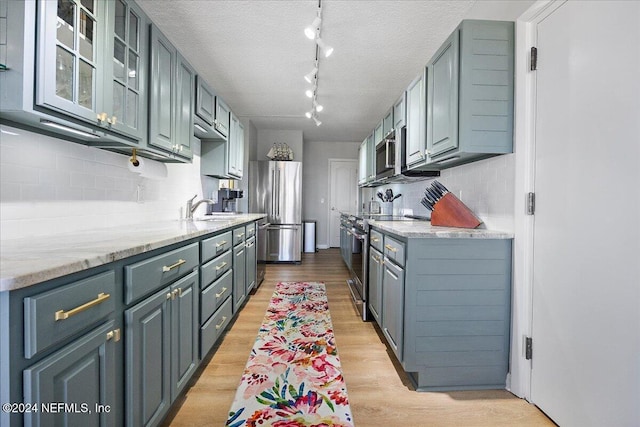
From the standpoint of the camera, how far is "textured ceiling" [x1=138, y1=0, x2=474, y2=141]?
2.21 m

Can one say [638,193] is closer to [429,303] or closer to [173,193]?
[429,303]

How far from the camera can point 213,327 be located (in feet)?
6.57

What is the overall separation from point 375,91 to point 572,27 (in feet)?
8.53

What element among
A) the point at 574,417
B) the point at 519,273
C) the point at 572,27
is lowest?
the point at 574,417

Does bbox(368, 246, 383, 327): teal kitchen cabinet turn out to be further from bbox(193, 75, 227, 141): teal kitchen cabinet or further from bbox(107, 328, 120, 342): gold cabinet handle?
bbox(193, 75, 227, 141): teal kitchen cabinet

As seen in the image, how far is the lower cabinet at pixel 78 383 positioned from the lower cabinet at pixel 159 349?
0.09 metres

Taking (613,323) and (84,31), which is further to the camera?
(84,31)

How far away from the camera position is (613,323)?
119 cm

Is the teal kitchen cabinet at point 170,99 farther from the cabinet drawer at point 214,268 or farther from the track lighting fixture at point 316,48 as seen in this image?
the track lighting fixture at point 316,48

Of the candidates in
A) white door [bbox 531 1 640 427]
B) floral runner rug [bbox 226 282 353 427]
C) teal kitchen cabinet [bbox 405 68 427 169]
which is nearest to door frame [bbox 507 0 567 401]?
white door [bbox 531 1 640 427]

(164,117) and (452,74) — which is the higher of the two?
(452,74)

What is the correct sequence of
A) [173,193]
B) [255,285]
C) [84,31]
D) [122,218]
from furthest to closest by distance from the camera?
[255,285] < [173,193] < [122,218] < [84,31]

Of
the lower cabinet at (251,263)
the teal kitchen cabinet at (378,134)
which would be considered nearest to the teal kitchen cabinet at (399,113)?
the teal kitchen cabinet at (378,134)

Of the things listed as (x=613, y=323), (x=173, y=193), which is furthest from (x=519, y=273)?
(x=173, y=193)
